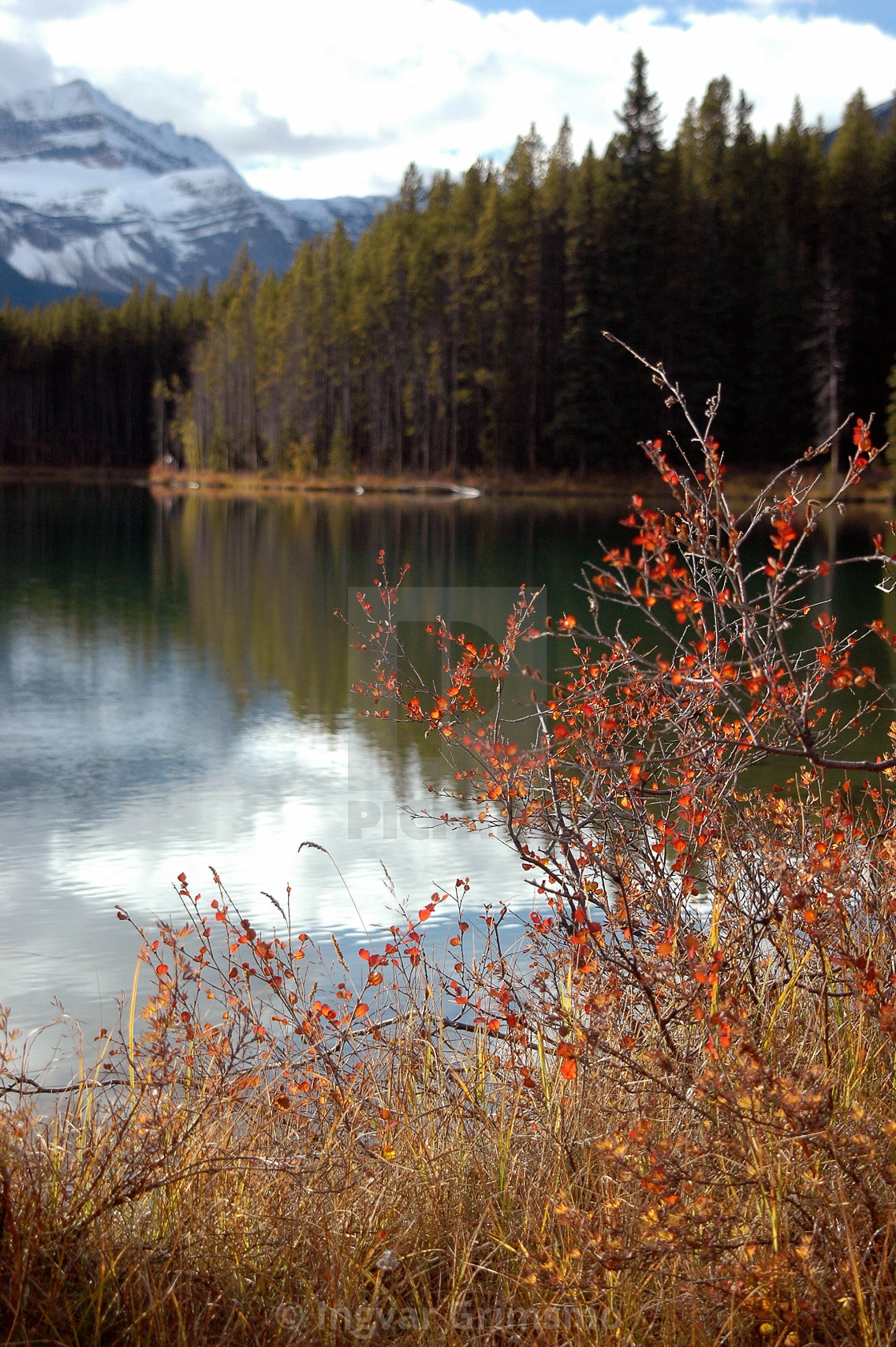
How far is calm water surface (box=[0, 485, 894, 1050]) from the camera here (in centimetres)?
698

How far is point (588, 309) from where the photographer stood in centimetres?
5044

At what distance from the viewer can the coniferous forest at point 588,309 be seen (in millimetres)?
51219

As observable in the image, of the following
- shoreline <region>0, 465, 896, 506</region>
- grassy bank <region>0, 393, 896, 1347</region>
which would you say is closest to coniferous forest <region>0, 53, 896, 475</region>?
shoreline <region>0, 465, 896, 506</region>

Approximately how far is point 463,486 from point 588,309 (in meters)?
9.83

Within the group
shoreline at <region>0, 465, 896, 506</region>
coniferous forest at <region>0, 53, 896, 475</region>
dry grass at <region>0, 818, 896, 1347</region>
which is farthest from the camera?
coniferous forest at <region>0, 53, 896, 475</region>

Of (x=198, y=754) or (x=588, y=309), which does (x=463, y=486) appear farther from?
(x=198, y=754)

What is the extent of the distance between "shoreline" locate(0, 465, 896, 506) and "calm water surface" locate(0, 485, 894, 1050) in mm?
19237

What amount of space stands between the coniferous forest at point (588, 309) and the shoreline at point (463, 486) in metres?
0.91

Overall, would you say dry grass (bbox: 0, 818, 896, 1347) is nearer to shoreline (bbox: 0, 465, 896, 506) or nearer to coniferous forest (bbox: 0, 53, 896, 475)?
shoreline (bbox: 0, 465, 896, 506)

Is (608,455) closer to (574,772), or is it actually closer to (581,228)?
(581,228)

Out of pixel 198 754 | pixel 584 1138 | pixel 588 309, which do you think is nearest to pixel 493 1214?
pixel 584 1138

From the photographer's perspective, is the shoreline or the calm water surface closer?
the calm water surface

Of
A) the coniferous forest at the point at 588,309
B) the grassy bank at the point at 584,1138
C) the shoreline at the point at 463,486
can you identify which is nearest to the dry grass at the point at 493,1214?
the grassy bank at the point at 584,1138

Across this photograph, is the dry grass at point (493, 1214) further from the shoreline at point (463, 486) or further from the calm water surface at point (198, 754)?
the shoreline at point (463, 486)
